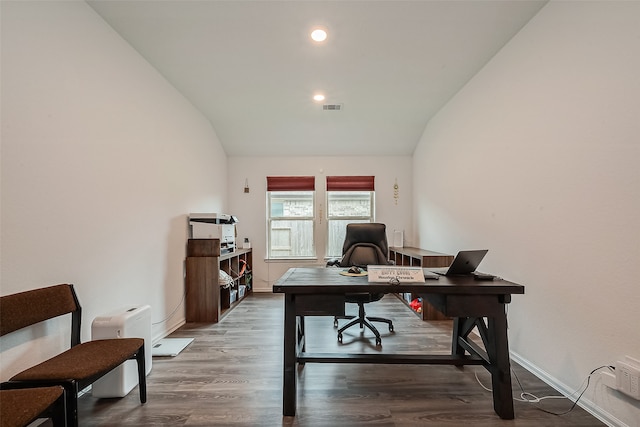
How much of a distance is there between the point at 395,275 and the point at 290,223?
3442 millimetres

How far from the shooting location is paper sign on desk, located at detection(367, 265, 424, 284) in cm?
180

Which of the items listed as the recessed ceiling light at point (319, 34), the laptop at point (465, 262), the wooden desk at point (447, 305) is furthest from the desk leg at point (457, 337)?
the recessed ceiling light at point (319, 34)

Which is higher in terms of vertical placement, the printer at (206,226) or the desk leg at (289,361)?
the printer at (206,226)

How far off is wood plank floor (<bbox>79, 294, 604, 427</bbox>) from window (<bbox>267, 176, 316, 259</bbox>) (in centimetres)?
236

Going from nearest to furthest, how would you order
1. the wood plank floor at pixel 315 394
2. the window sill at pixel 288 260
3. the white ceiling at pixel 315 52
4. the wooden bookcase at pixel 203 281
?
the wood plank floor at pixel 315 394
the white ceiling at pixel 315 52
the wooden bookcase at pixel 203 281
the window sill at pixel 288 260

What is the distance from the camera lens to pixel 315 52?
8.57 ft

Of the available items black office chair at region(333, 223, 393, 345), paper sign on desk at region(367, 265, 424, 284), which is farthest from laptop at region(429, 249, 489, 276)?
black office chair at region(333, 223, 393, 345)

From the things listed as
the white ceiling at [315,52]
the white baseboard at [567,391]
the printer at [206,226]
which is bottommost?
the white baseboard at [567,391]

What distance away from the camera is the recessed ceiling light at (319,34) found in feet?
7.64

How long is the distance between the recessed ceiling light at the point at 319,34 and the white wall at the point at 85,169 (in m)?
1.69

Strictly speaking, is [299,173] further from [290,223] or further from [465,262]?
[465,262]

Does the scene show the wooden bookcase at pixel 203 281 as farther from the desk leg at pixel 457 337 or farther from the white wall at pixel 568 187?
the white wall at pixel 568 187

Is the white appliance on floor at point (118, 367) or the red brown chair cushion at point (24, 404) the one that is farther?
the white appliance on floor at point (118, 367)

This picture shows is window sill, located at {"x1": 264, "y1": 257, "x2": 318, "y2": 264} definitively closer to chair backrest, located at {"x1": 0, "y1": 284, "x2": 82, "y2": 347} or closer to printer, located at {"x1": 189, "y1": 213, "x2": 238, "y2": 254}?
printer, located at {"x1": 189, "y1": 213, "x2": 238, "y2": 254}
